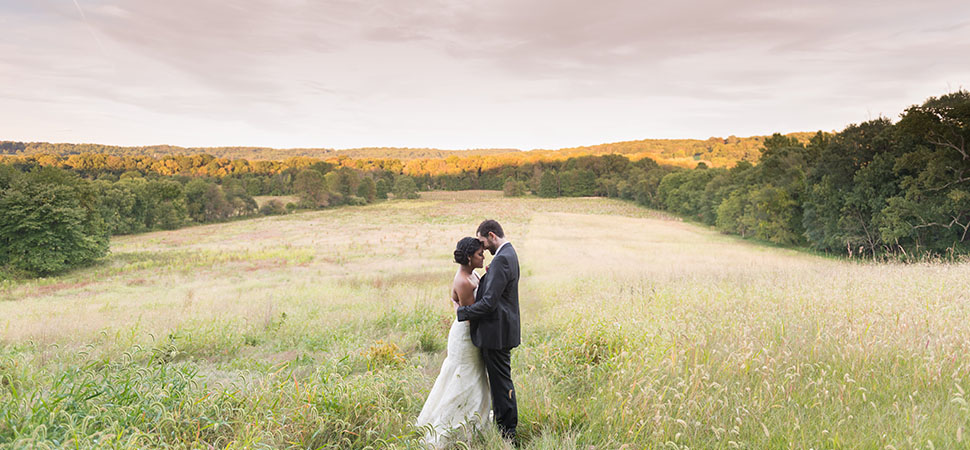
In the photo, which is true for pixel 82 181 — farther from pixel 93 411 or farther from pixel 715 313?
pixel 715 313

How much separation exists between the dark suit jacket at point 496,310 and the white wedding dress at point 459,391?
0.18 meters

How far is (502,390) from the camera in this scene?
15.0ft

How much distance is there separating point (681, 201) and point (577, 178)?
46.1 meters

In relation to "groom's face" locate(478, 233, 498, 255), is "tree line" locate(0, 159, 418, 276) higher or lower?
lower

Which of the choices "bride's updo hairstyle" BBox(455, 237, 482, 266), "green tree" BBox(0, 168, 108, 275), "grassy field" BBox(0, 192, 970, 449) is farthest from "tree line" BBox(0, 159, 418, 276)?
"bride's updo hairstyle" BBox(455, 237, 482, 266)

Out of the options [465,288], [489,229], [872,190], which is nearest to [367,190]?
[872,190]

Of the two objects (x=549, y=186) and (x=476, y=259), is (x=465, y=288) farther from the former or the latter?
(x=549, y=186)

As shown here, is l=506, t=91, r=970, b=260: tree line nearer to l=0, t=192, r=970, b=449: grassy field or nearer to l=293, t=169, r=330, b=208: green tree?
l=0, t=192, r=970, b=449: grassy field

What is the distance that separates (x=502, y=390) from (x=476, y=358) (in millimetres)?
420

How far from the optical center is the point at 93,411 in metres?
4.03

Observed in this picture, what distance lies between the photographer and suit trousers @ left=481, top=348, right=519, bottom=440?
14.9ft

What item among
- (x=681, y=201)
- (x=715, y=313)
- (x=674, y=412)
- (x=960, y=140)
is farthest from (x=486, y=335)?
(x=681, y=201)

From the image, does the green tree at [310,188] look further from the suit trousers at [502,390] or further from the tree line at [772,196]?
the suit trousers at [502,390]

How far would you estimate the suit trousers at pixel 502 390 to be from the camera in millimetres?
4539
